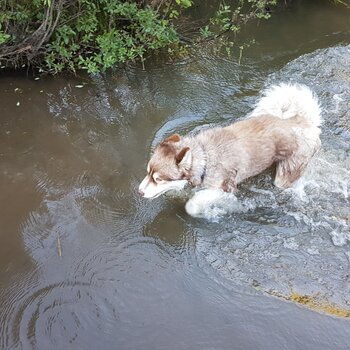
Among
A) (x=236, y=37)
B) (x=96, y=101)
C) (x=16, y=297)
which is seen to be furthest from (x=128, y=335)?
(x=236, y=37)

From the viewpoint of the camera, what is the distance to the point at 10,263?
456 cm

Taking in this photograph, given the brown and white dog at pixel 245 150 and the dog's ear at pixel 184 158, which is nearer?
the dog's ear at pixel 184 158

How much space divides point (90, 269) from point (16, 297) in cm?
75

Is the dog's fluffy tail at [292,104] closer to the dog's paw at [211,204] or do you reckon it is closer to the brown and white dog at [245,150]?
the brown and white dog at [245,150]

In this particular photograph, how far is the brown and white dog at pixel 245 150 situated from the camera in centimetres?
474

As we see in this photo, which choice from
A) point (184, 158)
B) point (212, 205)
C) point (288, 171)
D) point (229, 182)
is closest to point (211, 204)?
point (212, 205)

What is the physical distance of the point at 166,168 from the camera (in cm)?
469

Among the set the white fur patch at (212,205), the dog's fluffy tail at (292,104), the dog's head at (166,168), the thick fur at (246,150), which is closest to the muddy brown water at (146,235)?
the white fur patch at (212,205)

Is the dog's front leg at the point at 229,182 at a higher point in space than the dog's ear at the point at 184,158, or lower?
lower

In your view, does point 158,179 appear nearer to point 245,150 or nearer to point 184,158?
point 184,158

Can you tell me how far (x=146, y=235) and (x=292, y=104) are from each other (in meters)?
2.52

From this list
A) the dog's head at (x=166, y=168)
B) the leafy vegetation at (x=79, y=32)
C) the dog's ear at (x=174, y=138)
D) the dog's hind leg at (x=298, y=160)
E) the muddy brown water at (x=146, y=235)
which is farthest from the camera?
the leafy vegetation at (x=79, y=32)

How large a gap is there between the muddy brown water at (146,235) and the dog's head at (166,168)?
2.01 feet

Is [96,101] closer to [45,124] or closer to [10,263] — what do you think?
[45,124]
